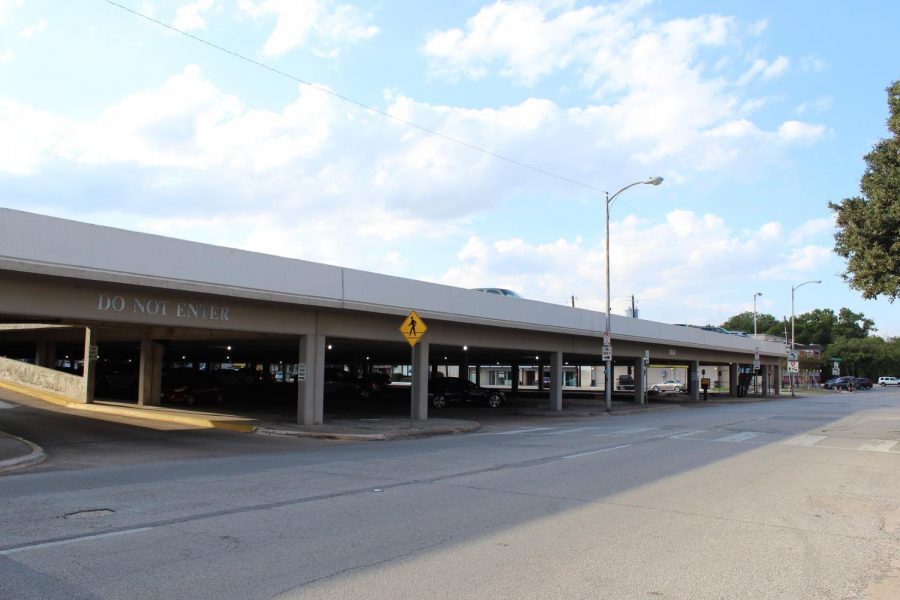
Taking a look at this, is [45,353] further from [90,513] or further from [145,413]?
[90,513]

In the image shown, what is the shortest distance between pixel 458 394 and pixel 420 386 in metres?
13.4

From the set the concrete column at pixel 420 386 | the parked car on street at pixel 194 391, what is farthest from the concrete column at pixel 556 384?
the parked car on street at pixel 194 391

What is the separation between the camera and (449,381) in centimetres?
3850

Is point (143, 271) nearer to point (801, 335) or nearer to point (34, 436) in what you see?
point (34, 436)

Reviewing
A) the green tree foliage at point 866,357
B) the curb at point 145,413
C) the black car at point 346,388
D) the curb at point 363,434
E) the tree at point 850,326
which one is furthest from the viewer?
the tree at point 850,326

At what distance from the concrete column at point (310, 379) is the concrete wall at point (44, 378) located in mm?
14784

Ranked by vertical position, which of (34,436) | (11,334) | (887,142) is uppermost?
(887,142)

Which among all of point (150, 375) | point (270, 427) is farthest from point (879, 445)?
point (150, 375)

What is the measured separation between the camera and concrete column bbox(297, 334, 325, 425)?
22172 millimetres

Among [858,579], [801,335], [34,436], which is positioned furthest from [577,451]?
[801,335]

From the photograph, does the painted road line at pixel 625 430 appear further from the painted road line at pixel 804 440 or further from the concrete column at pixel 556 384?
the concrete column at pixel 556 384

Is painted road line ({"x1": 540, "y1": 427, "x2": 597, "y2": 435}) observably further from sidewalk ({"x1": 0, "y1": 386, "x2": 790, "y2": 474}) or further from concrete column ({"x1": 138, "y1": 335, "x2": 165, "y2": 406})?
concrete column ({"x1": 138, "y1": 335, "x2": 165, "y2": 406})

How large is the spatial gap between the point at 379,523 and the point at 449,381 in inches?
1201

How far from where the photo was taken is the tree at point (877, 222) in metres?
17.8
